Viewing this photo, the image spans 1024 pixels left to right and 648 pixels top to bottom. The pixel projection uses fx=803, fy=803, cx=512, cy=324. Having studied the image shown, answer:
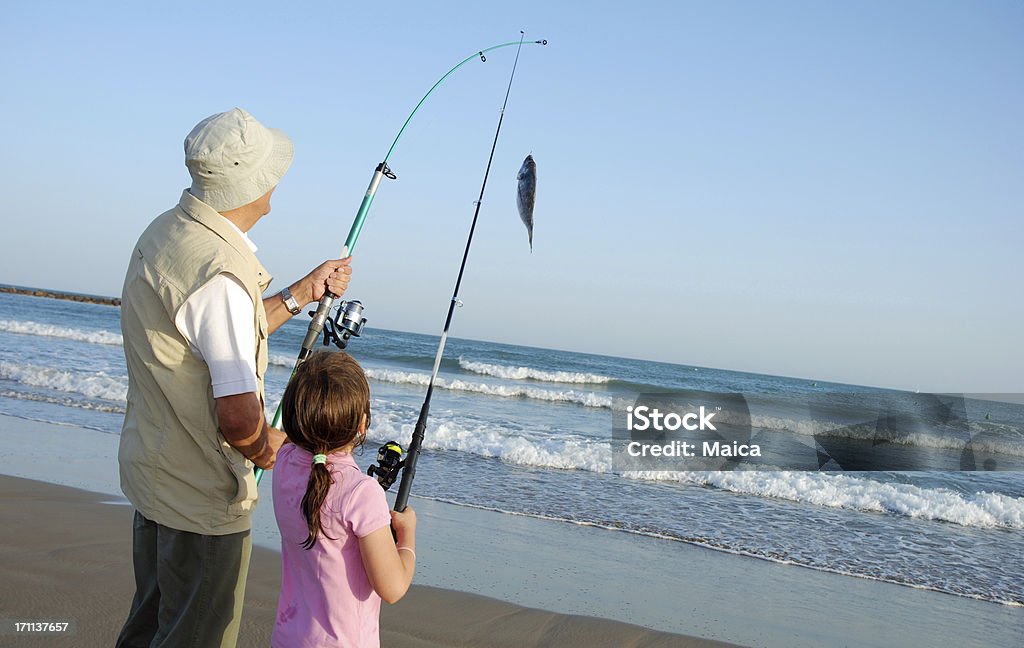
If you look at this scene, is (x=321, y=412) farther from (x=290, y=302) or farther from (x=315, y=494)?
(x=290, y=302)

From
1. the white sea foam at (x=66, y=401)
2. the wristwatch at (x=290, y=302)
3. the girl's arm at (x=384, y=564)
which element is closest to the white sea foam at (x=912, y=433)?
the white sea foam at (x=66, y=401)

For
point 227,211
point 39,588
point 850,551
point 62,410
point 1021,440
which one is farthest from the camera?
point 1021,440

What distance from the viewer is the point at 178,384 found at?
55.5 inches

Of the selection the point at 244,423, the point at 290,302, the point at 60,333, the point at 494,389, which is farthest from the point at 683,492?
the point at 60,333

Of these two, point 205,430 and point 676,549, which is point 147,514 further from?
point 676,549

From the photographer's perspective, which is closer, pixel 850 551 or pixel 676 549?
pixel 676 549

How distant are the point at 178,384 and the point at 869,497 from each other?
22.8 ft

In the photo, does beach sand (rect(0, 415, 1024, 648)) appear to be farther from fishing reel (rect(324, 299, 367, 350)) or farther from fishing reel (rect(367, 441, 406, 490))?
fishing reel (rect(367, 441, 406, 490))

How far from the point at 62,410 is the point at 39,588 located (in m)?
5.03

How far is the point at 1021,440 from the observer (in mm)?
16359

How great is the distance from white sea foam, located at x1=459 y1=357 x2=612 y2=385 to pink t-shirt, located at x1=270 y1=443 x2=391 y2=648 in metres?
19.2

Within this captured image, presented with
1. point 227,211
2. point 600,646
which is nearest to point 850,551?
point 600,646

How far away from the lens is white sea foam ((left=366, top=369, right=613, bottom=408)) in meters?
15.8

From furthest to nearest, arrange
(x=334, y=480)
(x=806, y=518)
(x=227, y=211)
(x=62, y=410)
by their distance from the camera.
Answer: (x=62, y=410) → (x=806, y=518) → (x=227, y=211) → (x=334, y=480)
